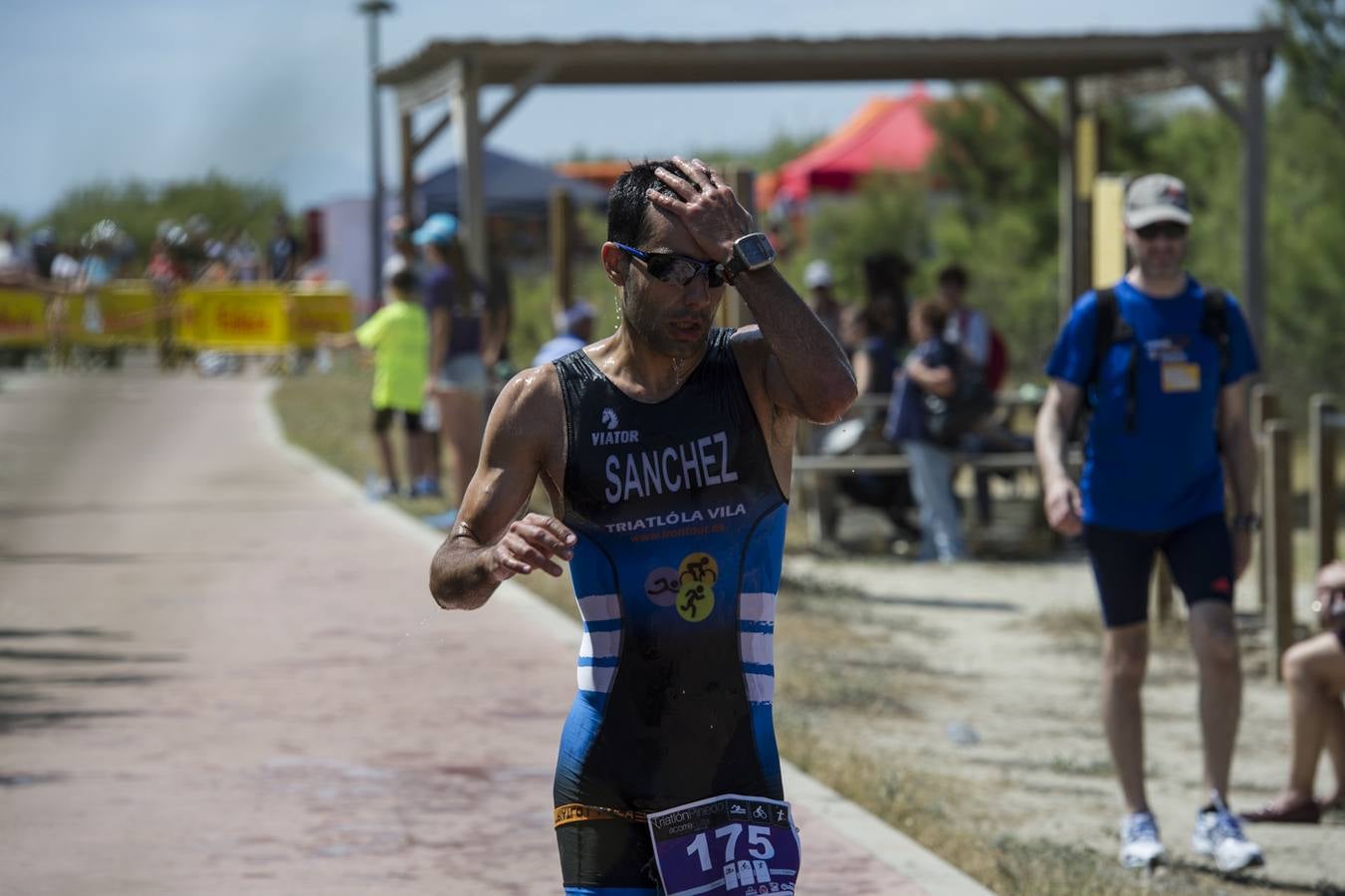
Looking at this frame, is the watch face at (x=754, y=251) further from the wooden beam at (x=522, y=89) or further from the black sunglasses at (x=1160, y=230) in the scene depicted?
the wooden beam at (x=522, y=89)

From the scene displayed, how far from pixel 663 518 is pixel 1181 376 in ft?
10.9

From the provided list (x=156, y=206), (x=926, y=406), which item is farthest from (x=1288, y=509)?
(x=156, y=206)

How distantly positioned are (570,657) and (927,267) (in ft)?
79.5

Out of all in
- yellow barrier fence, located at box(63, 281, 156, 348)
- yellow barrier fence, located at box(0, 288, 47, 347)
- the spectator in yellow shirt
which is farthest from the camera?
yellow barrier fence, located at box(0, 288, 47, 347)

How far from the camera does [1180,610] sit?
11.8m

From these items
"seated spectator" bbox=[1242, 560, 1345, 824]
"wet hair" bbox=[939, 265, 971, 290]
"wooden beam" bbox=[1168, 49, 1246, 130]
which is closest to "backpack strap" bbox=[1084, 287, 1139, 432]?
"seated spectator" bbox=[1242, 560, 1345, 824]

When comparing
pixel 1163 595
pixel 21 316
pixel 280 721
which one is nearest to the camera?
pixel 280 721

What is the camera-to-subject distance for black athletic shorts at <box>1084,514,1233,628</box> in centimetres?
640

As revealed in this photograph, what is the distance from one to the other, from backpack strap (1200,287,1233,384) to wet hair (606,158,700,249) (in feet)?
10.8

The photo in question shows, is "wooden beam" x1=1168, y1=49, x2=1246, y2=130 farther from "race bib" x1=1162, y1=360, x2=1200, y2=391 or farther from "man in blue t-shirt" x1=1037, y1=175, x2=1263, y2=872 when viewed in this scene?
"race bib" x1=1162, y1=360, x2=1200, y2=391

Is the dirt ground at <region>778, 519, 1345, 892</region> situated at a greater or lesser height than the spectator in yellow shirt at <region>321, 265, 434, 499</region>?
lesser

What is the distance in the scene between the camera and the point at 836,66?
57.4 ft

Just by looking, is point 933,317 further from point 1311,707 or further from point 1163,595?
point 1311,707

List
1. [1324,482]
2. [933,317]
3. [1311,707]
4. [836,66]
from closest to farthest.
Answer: [1311,707], [1324,482], [933,317], [836,66]
